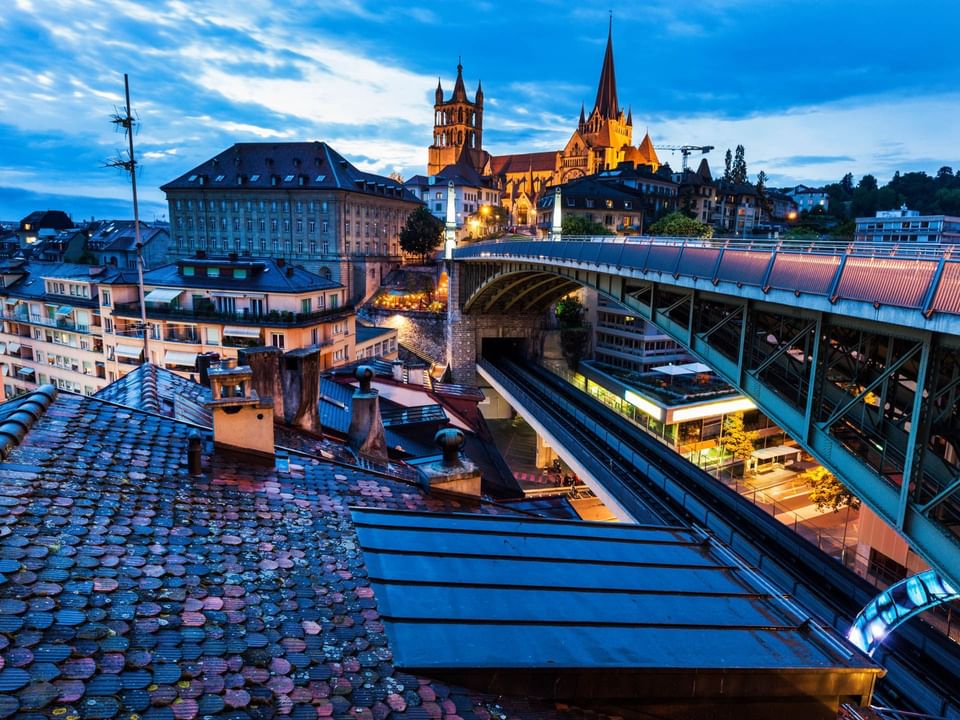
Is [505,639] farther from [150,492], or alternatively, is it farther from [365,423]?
[365,423]

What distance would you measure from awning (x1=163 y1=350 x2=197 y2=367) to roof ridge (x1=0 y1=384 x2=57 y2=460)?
39.9 m

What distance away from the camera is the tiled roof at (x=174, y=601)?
449cm

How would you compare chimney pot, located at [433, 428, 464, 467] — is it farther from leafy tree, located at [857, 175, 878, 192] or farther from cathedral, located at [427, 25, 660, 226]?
leafy tree, located at [857, 175, 878, 192]

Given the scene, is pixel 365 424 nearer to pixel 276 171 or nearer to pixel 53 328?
pixel 53 328

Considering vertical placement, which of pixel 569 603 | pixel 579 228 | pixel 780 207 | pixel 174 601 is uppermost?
pixel 780 207

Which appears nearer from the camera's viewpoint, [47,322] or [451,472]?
[451,472]

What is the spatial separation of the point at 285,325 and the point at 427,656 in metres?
41.2

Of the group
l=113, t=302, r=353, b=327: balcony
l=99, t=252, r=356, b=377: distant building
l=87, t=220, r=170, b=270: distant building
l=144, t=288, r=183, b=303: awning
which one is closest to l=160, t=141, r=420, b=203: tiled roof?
l=87, t=220, r=170, b=270: distant building

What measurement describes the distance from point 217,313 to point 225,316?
932 mm

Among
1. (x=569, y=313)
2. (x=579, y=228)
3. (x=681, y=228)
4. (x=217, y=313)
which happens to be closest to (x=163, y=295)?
(x=217, y=313)

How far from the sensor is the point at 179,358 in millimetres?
45906

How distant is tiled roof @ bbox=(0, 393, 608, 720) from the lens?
4.49 meters

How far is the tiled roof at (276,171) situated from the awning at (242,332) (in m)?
42.2

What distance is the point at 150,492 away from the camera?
7422 millimetres
